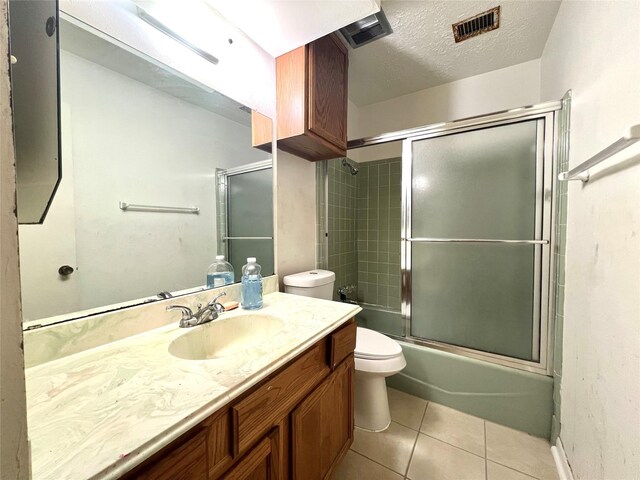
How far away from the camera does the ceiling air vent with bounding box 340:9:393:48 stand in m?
1.39

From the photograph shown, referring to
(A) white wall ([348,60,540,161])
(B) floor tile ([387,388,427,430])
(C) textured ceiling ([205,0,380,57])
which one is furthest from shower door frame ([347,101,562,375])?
(C) textured ceiling ([205,0,380,57])

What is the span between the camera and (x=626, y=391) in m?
0.67

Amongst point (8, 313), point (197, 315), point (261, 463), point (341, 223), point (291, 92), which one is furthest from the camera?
point (341, 223)

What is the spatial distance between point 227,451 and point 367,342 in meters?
1.05

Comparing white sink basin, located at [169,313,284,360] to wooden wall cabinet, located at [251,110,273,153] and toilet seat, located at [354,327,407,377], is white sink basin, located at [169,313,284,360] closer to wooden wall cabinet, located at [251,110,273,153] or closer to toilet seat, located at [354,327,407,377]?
toilet seat, located at [354,327,407,377]

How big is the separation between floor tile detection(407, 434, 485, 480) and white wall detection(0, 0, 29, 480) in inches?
56.5

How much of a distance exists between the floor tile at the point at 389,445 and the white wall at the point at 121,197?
3.96 ft

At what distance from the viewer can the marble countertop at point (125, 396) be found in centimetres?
39

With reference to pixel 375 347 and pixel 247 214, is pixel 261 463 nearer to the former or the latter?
pixel 375 347

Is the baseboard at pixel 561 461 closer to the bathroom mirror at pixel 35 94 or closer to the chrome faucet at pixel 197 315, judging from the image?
the chrome faucet at pixel 197 315

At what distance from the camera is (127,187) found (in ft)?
2.88

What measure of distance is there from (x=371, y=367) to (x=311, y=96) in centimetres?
152

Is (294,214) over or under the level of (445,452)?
over

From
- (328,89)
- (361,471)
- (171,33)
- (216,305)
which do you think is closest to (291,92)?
(328,89)
